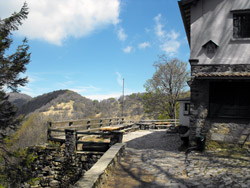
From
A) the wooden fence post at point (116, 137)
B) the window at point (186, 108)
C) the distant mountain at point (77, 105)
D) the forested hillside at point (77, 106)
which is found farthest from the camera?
the distant mountain at point (77, 105)

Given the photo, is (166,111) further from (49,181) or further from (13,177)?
(13,177)

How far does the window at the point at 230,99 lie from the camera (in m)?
7.93

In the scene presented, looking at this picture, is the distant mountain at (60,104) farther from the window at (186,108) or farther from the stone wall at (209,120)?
the stone wall at (209,120)

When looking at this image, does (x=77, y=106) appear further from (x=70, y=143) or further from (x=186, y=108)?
(x=70, y=143)

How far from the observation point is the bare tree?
25.2m

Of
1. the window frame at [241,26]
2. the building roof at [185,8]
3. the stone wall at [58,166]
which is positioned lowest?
the stone wall at [58,166]

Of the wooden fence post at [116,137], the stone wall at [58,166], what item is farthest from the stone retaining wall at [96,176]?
the stone wall at [58,166]

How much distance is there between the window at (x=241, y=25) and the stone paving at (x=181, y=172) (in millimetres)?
5056

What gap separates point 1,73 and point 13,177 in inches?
169

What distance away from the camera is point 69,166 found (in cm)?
887

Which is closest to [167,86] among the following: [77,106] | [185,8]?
[185,8]

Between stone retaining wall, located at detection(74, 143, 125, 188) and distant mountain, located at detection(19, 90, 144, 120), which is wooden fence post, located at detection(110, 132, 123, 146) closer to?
stone retaining wall, located at detection(74, 143, 125, 188)

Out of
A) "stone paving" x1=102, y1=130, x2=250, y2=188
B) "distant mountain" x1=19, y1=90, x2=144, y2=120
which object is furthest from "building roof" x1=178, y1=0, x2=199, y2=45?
"distant mountain" x1=19, y1=90, x2=144, y2=120

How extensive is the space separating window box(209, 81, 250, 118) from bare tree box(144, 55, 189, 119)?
1670cm
